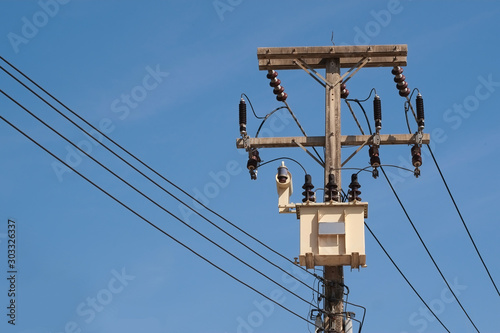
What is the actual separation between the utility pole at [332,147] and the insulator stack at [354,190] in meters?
0.14

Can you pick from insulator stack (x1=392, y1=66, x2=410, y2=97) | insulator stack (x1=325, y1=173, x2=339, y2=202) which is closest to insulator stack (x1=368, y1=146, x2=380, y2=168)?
insulator stack (x1=325, y1=173, x2=339, y2=202)

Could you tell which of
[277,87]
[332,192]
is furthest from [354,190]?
[277,87]

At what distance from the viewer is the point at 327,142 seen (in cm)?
1900

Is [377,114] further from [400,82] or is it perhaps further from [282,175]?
[282,175]

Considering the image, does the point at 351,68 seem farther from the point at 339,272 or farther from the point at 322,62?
the point at 339,272

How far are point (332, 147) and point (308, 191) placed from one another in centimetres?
88

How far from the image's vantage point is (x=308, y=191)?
18531mm

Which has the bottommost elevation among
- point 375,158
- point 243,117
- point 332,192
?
point 332,192

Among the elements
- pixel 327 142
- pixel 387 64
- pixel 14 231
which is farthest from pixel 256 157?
pixel 14 231

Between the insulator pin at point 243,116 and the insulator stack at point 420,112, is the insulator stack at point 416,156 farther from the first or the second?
the insulator pin at point 243,116

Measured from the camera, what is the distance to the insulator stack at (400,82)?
20203 mm

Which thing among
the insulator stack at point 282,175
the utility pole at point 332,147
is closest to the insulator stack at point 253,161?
the utility pole at point 332,147

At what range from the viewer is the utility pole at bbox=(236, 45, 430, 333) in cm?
1817

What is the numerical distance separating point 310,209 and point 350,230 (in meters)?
0.67
